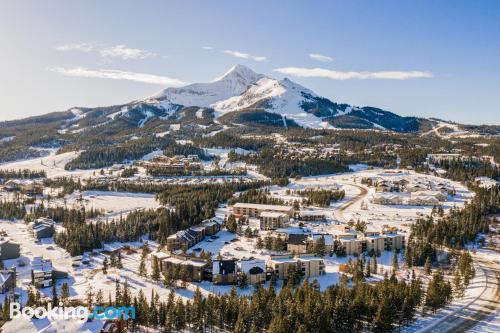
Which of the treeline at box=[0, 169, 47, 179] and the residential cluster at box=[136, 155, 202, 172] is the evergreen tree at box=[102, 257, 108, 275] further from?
the treeline at box=[0, 169, 47, 179]

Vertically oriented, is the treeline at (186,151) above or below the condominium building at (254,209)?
above

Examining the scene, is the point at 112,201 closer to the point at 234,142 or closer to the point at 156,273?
the point at 156,273

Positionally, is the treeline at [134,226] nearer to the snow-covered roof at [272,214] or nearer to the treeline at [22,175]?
the snow-covered roof at [272,214]

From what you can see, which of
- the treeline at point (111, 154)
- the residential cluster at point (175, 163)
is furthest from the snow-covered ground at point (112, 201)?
the treeline at point (111, 154)

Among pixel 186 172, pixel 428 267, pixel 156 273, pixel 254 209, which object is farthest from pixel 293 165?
pixel 156 273

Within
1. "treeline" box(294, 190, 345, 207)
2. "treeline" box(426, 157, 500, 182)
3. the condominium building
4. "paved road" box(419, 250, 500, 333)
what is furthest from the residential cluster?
"paved road" box(419, 250, 500, 333)

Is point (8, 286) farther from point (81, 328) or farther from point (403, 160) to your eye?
point (403, 160)

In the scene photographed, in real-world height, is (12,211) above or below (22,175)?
below
